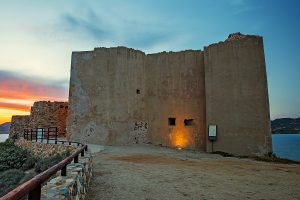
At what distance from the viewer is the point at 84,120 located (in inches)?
746

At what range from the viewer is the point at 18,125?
27516mm

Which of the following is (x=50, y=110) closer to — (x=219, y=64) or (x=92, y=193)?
(x=219, y=64)

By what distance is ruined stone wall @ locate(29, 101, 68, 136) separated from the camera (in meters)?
25.4

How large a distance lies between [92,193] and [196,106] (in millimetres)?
13168

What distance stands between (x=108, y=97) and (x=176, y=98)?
15.9 feet

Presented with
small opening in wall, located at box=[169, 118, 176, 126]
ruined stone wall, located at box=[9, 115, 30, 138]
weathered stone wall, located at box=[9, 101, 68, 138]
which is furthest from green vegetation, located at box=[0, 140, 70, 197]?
small opening in wall, located at box=[169, 118, 176, 126]

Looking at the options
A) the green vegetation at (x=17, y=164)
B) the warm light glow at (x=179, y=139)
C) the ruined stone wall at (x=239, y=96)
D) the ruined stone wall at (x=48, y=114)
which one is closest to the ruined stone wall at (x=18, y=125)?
the ruined stone wall at (x=48, y=114)

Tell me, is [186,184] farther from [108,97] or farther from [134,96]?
[108,97]

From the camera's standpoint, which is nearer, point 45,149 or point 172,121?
point 45,149

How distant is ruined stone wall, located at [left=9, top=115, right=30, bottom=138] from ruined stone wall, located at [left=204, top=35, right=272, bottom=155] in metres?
19.7

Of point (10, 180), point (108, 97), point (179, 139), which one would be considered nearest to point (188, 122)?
point (179, 139)

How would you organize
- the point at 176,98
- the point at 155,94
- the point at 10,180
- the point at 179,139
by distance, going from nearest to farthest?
the point at 10,180 → the point at 179,139 → the point at 176,98 → the point at 155,94

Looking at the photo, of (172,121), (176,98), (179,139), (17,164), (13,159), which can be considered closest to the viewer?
(17,164)

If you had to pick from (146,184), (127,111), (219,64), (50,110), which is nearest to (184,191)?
(146,184)
